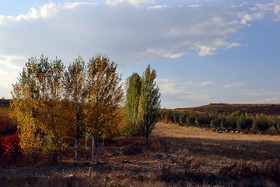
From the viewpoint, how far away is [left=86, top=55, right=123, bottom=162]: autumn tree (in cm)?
1590

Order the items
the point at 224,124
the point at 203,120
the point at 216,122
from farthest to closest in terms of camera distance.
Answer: the point at 203,120 → the point at 216,122 → the point at 224,124

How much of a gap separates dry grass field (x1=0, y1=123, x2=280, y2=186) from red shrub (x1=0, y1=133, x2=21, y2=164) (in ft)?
13.3

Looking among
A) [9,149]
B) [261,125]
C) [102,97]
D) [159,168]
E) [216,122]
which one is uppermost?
[102,97]

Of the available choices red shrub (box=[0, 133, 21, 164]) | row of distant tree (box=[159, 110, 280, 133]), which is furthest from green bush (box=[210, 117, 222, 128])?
red shrub (box=[0, 133, 21, 164])

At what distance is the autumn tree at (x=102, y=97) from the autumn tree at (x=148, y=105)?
10.2 m

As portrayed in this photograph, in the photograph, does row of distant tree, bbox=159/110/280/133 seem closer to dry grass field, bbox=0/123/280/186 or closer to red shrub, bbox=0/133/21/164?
dry grass field, bbox=0/123/280/186

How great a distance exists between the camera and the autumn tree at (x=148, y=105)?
2708 centimetres

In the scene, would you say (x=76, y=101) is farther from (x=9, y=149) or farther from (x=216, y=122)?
(x=216, y=122)

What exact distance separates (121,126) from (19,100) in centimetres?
1242

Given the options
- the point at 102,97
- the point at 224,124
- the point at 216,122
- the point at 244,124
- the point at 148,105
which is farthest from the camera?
the point at 216,122

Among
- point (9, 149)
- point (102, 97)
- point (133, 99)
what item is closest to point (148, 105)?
point (133, 99)

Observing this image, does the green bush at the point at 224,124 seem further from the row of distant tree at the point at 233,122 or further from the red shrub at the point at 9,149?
the red shrub at the point at 9,149

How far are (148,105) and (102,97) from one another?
1160cm

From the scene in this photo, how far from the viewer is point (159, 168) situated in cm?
1272
